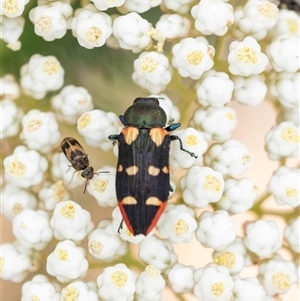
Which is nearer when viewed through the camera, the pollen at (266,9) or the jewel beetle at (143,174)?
the jewel beetle at (143,174)

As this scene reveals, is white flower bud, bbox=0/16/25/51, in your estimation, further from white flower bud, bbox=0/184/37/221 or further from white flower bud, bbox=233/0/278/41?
white flower bud, bbox=233/0/278/41

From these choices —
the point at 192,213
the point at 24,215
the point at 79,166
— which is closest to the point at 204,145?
the point at 192,213

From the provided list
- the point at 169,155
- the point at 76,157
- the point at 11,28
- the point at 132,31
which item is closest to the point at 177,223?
the point at 169,155

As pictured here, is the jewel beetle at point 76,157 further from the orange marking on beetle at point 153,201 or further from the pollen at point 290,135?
the pollen at point 290,135

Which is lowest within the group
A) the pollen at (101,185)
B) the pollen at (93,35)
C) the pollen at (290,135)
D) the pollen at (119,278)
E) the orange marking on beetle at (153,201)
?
the pollen at (119,278)

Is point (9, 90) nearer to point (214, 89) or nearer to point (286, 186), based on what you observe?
point (214, 89)

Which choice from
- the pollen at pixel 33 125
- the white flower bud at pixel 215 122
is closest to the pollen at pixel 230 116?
the white flower bud at pixel 215 122
